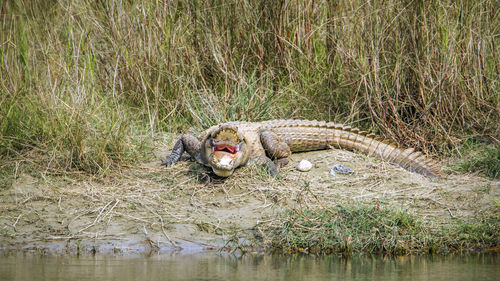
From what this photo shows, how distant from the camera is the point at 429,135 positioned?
23.0 ft

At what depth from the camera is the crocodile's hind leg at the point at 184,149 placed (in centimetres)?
658

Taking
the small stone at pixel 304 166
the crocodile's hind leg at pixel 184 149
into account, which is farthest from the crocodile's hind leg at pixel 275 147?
the crocodile's hind leg at pixel 184 149

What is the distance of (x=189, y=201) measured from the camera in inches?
227

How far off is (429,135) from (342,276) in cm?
348

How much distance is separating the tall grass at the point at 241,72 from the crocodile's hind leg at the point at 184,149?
39 cm

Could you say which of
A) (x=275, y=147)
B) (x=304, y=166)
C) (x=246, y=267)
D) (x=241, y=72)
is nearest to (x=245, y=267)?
(x=246, y=267)

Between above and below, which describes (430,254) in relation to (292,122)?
below

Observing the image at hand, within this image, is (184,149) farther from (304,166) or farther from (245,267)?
(245,267)

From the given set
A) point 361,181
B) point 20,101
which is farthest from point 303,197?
point 20,101

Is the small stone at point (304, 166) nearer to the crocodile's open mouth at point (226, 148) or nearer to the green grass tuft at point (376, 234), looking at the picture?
the crocodile's open mouth at point (226, 148)

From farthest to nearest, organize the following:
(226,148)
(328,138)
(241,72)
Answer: (241,72)
(328,138)
(226,148)

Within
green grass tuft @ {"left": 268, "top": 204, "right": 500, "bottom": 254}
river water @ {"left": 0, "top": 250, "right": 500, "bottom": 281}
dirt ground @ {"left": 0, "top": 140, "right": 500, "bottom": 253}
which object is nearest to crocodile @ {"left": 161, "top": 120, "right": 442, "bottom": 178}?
dirt ground @ {"left": 0, "top": 140, "right": 500, "bottom": 253}

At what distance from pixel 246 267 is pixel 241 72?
3566 mm

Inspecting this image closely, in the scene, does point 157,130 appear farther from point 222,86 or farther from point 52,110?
point 52,110
